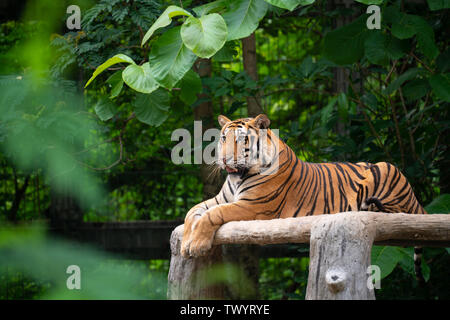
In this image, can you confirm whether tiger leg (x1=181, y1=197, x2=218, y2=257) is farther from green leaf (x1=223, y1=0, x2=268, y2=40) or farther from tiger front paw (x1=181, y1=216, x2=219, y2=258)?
green leaf (x1=223, y1=0, x2=268, y2=40)

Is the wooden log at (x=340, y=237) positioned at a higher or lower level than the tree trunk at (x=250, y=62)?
lower

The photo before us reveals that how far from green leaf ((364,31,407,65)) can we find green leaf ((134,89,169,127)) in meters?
1.15

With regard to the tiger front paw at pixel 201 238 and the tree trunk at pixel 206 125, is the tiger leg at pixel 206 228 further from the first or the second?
the tree trunk at pixel 206 125

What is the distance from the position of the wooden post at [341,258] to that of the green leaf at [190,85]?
1226 millimetres

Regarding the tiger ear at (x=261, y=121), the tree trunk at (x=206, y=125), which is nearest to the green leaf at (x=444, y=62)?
the tiger ear at (x=261, y=121)

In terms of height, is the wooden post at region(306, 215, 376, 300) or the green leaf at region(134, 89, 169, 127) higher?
the green leaf at region(134, 89, 169, 127)

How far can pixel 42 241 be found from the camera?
0.66 metres

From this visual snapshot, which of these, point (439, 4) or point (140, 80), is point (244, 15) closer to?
point (140, 80)

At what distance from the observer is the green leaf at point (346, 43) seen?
2.86 meters

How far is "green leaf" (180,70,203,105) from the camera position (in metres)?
2.65

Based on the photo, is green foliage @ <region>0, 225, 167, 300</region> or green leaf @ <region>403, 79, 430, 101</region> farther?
green leaf @ <region>403, 79, 430, 101</region>

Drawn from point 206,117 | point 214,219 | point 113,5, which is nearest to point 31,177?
point 206,117

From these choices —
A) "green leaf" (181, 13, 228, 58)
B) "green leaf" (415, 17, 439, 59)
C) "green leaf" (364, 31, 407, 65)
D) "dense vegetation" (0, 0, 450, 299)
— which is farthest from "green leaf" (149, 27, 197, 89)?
"green leaf" (415, 17, 439, 59)

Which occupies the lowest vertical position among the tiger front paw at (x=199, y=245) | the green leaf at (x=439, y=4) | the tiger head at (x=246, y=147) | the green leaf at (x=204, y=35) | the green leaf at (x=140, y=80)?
the tiger front paw at (x=199, y=245)
